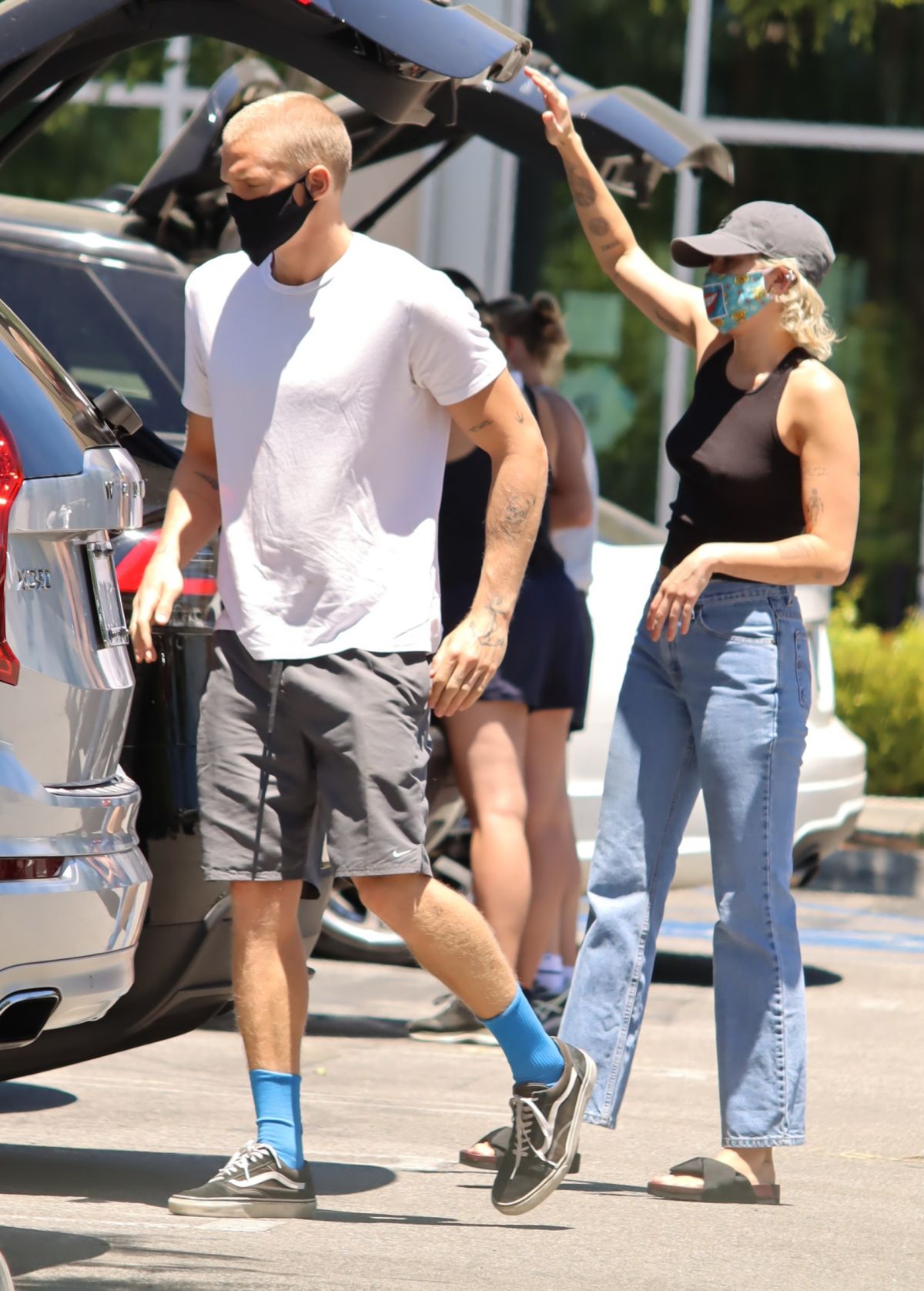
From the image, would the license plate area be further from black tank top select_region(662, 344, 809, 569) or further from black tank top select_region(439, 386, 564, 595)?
black tank top select_region(439, 386, 564, 595)

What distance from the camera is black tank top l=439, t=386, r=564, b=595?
5.87 m

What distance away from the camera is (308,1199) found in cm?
408

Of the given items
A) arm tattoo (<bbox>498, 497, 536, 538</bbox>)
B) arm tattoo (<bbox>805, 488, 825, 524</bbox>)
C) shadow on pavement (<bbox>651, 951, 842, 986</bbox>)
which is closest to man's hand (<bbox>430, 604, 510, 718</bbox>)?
arm tattoo (<bbox>498, 497, 536, 538</bbox>)

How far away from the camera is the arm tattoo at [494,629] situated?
4.04 metres

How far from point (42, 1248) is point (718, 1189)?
53.4 inches

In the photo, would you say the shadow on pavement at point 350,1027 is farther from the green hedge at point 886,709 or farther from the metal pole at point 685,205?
the metal pole at point 685,205

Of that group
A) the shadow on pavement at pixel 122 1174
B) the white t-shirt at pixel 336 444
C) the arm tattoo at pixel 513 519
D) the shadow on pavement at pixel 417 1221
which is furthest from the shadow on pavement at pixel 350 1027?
the arm tattoo at pixel 513 519

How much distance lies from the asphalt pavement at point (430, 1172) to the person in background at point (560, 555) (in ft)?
1.12

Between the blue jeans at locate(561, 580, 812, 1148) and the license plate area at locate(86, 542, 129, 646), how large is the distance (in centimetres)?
120

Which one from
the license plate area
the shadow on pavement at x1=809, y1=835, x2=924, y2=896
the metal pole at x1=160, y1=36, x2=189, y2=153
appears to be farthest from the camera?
the metal pole at x1=160, y1=36, x2=189, y2=153

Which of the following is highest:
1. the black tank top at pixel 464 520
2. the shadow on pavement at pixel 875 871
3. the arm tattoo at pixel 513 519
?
the arm tattoo at pixel 513 519

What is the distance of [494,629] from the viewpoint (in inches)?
160

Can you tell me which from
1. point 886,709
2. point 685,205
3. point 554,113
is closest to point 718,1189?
point 554,113

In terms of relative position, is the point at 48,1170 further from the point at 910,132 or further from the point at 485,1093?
the point at 910,132
